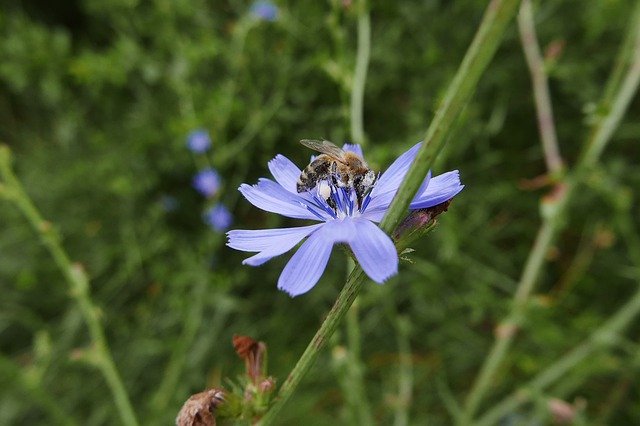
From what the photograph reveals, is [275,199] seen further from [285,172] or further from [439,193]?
[439,193]

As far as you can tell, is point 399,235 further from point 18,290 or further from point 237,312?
point 18,290

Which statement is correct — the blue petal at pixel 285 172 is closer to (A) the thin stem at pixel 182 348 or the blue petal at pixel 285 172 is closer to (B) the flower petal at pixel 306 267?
(B) the flower petal at pixel 306 267

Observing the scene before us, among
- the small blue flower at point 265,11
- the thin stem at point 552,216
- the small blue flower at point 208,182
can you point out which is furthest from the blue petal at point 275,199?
the small blue flower at point 265,11

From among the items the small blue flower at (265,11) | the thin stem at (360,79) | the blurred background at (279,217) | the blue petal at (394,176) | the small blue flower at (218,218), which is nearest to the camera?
the blue petal at (394,176)

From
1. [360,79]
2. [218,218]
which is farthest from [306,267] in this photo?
[218,218]

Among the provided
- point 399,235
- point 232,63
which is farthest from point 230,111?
point 399,235

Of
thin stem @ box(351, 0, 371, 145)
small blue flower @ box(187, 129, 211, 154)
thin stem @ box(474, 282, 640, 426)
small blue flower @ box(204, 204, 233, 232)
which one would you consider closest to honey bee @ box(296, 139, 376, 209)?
thin stem @ box(351, 0, 371, 145)
